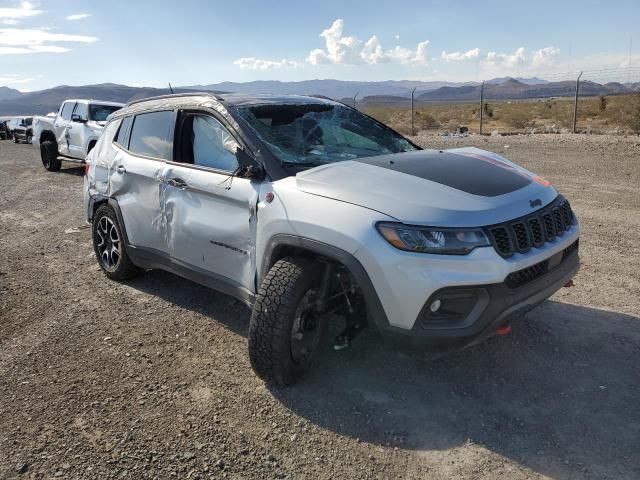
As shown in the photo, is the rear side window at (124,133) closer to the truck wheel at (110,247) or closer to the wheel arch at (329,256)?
the truck wheel at (110,247)

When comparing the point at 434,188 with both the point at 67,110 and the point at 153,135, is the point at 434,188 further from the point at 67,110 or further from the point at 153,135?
the point at 67,110

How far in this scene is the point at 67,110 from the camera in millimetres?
13938

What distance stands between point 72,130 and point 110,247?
9.25m

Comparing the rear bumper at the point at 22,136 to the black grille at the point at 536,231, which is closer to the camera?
the black grille at the point at 536,231

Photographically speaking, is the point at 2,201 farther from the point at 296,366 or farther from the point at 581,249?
the point at 581,249

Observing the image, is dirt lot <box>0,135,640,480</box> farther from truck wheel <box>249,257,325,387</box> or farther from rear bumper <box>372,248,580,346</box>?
rear bumper <box>372,248,580,346</box>

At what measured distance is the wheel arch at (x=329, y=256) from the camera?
2.89 meters

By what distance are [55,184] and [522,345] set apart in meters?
11.4

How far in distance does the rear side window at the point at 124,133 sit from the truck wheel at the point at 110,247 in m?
0.61

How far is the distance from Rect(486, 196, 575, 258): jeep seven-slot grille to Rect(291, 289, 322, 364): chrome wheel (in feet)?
3.64

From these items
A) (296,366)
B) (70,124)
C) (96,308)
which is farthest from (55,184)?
(296,366)

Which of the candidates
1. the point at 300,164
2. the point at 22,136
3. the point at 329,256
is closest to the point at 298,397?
the point at 329,256

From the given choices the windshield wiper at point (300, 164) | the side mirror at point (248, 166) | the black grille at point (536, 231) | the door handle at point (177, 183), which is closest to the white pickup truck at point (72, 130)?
the door handle at point (177, 183)

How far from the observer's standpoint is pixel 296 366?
131 inches
